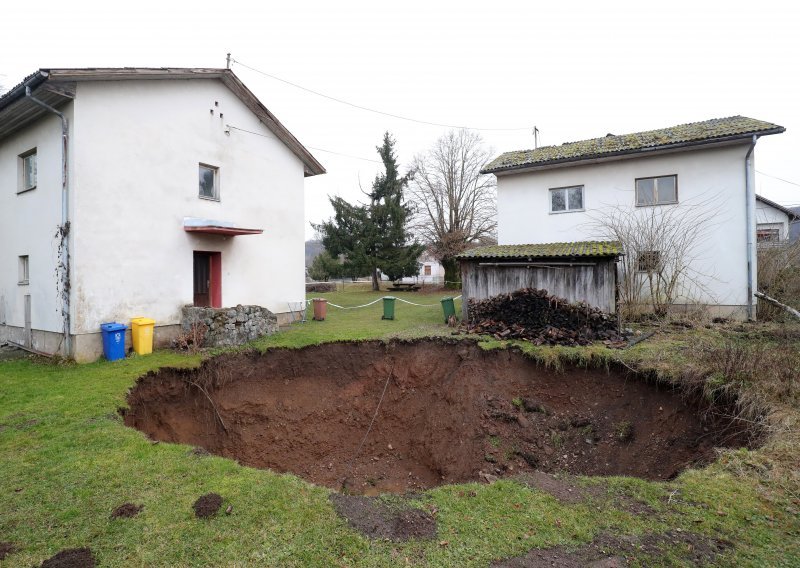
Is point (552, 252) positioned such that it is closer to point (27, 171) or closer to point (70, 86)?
point (70, 86)

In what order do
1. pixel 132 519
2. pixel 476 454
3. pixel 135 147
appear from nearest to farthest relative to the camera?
pixel 132 519
pixel 476 454
pixel 135 147

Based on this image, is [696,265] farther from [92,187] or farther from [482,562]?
[92,187]

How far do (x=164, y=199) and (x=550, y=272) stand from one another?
10.3 metres

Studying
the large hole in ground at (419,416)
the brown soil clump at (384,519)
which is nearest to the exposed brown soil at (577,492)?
the brown soil clump at (384,519)

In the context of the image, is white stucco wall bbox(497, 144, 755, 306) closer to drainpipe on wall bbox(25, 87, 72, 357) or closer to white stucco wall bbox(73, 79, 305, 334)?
white stucco wall bbox(73, 79, 305, 334)

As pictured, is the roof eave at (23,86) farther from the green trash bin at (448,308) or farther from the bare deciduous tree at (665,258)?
the bare deciduous tree at (665,258)

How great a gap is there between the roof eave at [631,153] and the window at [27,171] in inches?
530

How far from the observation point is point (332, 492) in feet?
13.7

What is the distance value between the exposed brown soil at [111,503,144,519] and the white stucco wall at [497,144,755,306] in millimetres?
13514

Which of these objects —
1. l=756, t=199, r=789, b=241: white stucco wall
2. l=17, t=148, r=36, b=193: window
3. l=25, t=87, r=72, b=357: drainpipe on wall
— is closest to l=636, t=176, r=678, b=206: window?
l=756, t=199, r=789, b=241: white stucco wall

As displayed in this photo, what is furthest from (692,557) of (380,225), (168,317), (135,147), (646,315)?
(380,225)

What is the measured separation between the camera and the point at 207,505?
3752 millimetres

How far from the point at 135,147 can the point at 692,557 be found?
1230 cm

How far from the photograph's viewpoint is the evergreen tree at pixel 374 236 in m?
28.4
